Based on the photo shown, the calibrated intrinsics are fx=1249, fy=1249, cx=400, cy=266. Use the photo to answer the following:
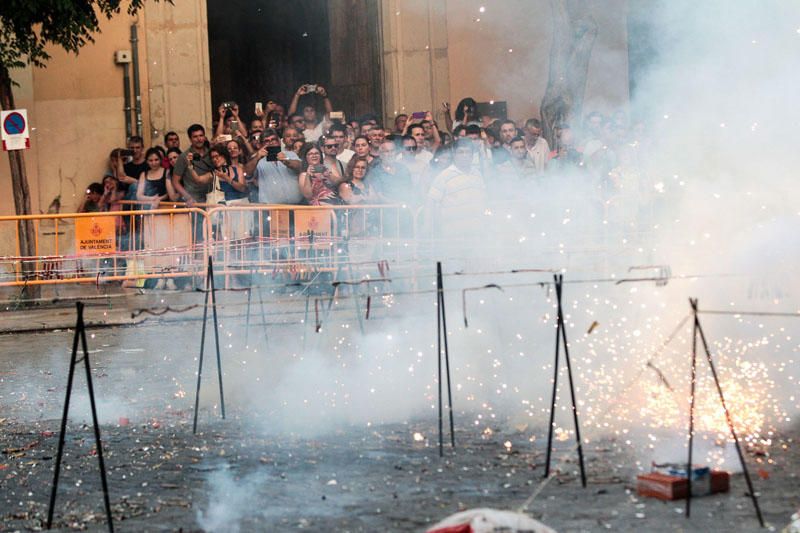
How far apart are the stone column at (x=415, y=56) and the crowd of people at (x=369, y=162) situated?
297 centimetres

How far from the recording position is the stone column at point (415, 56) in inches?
A: 723

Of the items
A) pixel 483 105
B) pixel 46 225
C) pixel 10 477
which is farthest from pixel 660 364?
pixel 483 105

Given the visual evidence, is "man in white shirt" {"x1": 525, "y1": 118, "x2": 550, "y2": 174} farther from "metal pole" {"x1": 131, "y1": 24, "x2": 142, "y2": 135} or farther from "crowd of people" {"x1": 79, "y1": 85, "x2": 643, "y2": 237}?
"metal pole" {"x1": 131, "y1": 24, "x2": 142, "y2": 135}

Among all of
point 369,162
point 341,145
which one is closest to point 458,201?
point 369,162

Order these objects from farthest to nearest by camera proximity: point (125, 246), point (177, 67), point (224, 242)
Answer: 1. point (177, 67)
2. point (125, 246)
3. point (224, 242)

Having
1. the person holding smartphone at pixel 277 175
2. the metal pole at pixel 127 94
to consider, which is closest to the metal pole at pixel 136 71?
the metal pole at pixel 127 94

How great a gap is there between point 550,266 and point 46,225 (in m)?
6.40

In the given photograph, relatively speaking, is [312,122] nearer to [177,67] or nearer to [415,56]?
Result: [177,67]

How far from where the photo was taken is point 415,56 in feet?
60.5

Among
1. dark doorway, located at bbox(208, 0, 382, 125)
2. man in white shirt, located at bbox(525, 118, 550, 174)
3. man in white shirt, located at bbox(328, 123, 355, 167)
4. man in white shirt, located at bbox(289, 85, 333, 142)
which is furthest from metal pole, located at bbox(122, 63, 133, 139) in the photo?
man in white shirt, located at bbox(525, 118, 550, 174)

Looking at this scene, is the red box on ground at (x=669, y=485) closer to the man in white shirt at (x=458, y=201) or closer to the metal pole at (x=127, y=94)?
the man in white shirt at (x=458, y=201)

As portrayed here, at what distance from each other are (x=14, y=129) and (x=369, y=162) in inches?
160

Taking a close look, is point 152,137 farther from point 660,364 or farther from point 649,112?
point 660,364

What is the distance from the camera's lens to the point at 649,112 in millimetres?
11008
